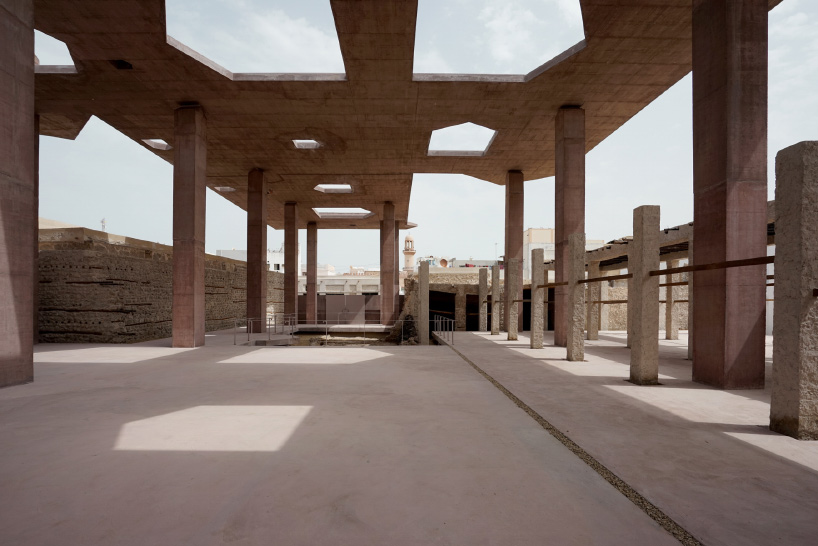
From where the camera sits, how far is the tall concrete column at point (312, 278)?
96.5 ft

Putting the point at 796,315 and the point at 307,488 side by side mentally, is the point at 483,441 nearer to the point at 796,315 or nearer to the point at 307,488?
the point at 307,488

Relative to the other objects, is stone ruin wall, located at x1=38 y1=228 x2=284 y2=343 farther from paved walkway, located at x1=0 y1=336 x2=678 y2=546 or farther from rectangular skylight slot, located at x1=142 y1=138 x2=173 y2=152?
paved walkway, located at x1=0 y1=336 x2=678 y2=546

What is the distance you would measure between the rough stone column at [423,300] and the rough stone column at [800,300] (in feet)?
37.3

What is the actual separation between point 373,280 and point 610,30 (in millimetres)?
41717

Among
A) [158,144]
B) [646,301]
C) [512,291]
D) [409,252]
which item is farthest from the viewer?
[409,252]

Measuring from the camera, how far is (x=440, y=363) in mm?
9406

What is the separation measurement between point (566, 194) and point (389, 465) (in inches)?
479

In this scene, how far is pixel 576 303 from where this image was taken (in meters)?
9.75

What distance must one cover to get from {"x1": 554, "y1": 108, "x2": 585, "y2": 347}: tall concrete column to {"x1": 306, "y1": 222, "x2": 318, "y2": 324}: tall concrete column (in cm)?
1743

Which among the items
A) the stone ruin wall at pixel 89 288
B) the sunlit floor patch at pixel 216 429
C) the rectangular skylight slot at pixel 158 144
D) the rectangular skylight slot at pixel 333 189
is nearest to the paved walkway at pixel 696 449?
the sunlit floor patch at pixel 216 429

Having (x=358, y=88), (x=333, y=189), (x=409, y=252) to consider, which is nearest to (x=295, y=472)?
(x=358, y=88)

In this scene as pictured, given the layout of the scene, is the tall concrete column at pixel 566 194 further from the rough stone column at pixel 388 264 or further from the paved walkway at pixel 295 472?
the rough stone column at pixel 388 264

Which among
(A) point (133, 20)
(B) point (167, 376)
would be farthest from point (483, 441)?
(A) point (133, 20)

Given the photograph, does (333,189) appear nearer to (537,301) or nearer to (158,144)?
(158,144)
